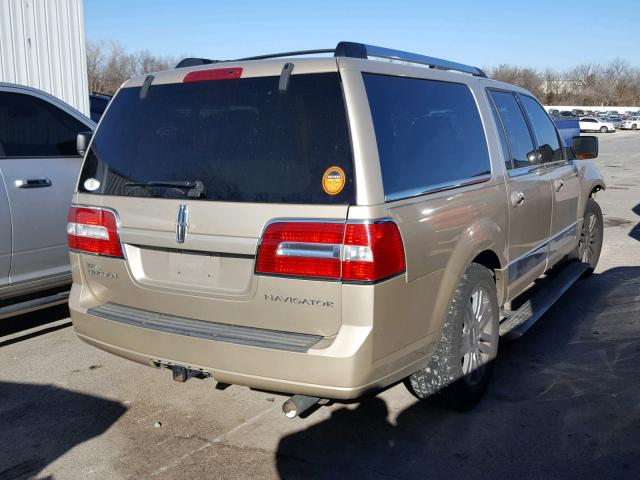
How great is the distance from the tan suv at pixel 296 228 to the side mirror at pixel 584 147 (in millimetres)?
2478

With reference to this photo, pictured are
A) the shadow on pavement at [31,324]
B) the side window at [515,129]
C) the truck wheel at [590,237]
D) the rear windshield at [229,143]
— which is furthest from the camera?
the truck wheel at [590,237]

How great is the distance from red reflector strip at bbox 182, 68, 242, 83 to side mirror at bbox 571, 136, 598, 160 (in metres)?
3.99

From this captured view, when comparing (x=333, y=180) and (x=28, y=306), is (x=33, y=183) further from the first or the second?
(x=333, y=180)

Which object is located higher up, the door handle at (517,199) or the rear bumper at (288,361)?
the door handle at (517,199)

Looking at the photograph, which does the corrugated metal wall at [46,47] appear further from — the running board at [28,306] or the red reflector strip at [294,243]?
the red reflector strip at [294,243]

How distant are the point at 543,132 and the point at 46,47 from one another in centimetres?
690

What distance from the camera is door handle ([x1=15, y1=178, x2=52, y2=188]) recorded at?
16.8 ft

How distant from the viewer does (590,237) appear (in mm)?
7223

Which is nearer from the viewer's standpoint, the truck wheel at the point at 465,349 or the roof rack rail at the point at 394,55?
the roof rack rail at the point at 394,55

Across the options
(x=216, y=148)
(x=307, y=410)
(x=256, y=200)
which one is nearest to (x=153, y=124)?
(x=216, y=148)

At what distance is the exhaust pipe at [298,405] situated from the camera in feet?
10.5

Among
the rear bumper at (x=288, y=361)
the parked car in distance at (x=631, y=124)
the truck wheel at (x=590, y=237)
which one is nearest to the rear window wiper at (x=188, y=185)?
the rear bumper at (x=288, y=361)

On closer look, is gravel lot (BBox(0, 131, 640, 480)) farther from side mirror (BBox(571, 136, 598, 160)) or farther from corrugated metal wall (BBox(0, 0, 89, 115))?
corrugated metal wall (BBox(0, 0, 89, 115))

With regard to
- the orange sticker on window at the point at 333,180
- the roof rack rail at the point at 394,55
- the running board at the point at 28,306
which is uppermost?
the roof rack rail at the point at 394,55
